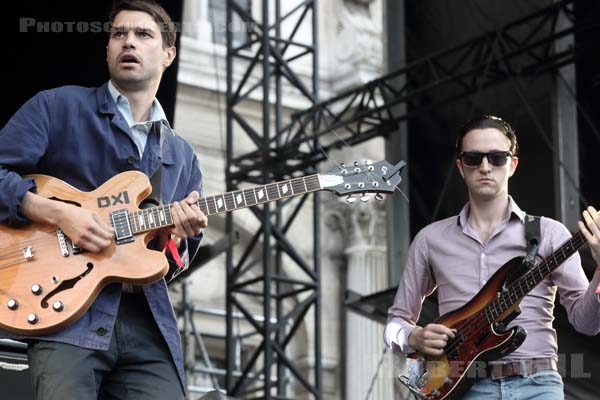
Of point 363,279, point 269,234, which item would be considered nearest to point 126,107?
point 269,234

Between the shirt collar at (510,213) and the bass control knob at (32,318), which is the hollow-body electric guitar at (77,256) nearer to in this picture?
the bass control knob at (32,318)

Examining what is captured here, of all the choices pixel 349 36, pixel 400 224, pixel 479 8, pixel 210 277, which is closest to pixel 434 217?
pixel 400 224

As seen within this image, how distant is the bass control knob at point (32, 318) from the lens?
3.45 m

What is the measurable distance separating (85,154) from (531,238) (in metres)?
1.56

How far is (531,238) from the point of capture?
4039 mm

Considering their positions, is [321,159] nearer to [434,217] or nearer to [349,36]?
[434,217]

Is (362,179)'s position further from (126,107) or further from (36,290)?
(36,290)

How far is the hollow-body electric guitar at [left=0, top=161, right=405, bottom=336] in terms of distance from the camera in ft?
11.4

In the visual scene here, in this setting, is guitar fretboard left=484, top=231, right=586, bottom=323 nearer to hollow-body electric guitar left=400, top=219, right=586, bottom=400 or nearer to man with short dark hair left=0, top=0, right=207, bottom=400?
hollow-body electric guitar left=400, top=219, right=586, bottom=400

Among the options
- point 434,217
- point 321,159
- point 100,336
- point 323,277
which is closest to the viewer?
point 100,336

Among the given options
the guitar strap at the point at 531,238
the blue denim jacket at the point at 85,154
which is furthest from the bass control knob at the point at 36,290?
the guitar strap at the point at 531,238

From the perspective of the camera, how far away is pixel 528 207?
1105 cm

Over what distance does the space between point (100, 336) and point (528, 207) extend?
812cm

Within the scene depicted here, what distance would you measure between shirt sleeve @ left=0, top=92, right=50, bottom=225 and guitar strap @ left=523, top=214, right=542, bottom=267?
166cm
